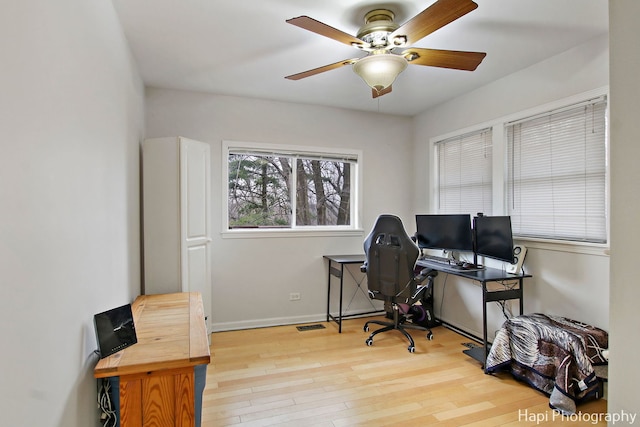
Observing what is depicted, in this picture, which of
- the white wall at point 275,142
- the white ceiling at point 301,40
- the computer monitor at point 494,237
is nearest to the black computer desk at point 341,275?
the white wall at point 275,142

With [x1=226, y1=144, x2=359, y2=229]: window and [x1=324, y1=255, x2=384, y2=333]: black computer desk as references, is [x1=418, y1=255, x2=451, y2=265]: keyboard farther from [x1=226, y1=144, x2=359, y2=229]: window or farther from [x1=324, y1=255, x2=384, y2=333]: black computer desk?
[x1=226, y1=144, x2=359, y2=229]: window

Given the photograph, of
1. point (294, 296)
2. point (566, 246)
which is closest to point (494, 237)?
point (566, 246)

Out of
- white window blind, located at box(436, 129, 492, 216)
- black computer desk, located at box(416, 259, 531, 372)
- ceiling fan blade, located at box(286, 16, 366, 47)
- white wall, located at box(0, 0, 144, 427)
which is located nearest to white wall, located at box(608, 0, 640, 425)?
A: white wall, located at box(0, 0, 144, 427)

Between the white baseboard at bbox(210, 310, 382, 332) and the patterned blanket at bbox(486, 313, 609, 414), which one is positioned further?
the white baseboard at bbox(210, 310, 382, 332)

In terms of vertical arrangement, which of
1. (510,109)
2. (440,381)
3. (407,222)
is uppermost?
(510,109)

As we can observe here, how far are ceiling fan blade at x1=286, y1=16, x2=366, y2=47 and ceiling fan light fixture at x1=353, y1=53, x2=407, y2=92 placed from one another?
0.12 metres

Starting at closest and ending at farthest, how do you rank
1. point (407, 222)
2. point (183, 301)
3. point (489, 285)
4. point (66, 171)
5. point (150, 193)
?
point (66, 171) < point (183, 301) < point (150, 193) < point (489, 285) < point (407, 222)

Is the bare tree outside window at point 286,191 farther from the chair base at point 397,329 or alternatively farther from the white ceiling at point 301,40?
the chair base at point 397,329

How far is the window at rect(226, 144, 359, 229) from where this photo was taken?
12.8 ft

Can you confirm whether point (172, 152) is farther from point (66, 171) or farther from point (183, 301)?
point (66, 171)

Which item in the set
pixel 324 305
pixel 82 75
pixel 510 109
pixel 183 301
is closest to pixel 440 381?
pixel 324 305

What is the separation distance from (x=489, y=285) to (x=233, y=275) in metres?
2.59

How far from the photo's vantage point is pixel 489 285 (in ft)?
10.00

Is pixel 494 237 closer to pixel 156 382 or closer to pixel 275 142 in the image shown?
pixel 275 142
